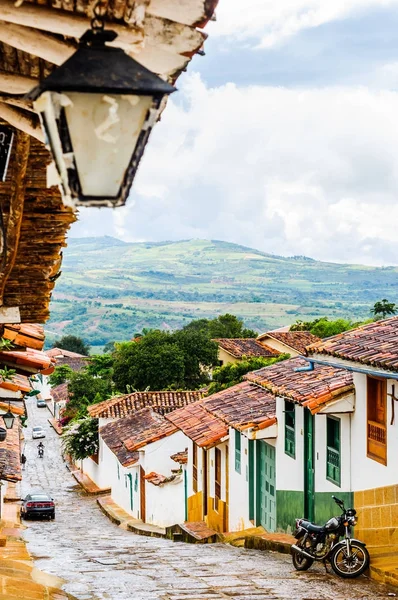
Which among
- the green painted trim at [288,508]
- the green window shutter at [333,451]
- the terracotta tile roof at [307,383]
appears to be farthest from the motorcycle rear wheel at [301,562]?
the green painted trim at [288,508]

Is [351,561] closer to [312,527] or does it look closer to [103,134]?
[312,527]

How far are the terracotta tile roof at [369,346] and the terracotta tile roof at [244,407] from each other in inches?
126

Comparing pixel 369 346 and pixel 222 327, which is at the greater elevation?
pixel 222 327

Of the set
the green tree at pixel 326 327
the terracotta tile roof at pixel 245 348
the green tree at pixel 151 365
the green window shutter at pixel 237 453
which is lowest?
the green window shutter at pixel 237 453

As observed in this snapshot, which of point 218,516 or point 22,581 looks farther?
point 218,516

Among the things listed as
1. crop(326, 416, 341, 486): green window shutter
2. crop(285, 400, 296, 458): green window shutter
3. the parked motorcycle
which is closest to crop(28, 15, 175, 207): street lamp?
the parked motorcycle

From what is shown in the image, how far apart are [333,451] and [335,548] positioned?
9.21 feet

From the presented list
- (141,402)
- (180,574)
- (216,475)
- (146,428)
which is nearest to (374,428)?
(180,574)

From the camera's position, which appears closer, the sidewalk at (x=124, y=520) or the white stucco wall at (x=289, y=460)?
the white stucco wall at (x=289, y=460)

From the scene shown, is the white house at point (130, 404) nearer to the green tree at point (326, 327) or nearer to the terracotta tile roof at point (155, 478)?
the terracotta tile roof at point (155, 478)

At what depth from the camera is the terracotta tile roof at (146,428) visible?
2853cm

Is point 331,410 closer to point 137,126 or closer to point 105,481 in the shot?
point 137,126

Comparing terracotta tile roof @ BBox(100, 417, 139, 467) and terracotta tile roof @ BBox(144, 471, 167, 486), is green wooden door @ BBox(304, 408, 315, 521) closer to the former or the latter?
terracotta tile roof @ BBox(144, 471, 167, 486)

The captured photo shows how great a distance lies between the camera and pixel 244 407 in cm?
1994
